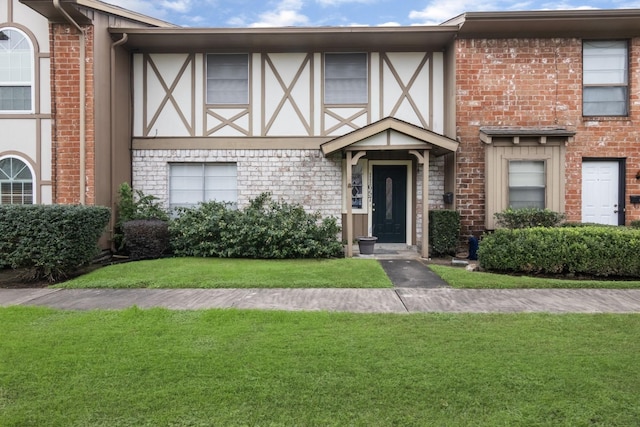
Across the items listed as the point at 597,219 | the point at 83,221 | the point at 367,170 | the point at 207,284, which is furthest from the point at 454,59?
the point at 83,221

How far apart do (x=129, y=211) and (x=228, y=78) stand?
14.2 feet

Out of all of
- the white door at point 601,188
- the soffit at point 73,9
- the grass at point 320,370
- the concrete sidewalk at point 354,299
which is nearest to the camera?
the grass at point 320,370

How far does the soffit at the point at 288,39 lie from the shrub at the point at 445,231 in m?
4.46

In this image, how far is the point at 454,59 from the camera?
1045cm

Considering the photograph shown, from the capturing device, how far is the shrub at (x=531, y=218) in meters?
9.34

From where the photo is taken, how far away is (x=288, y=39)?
1063cm

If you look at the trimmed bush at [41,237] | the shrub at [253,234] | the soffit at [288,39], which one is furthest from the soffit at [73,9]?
the shrub at [253,234]

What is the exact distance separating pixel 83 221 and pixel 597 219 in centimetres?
1179

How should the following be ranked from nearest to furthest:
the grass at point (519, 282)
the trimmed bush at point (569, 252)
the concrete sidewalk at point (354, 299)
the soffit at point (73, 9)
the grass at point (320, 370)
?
the grass at point (320, 370) < the concrete sidewalk at point (354, 299) < the grass at point (519, 282) < the trimmed bush at point (569, 252) < the soffit at point (73, 9)

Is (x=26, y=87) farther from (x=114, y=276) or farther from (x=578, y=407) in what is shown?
(x=578, y=407)

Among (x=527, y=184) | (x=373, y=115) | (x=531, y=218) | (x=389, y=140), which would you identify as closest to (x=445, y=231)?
(x=531, y=218)

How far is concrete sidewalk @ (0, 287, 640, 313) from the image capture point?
5.60 m

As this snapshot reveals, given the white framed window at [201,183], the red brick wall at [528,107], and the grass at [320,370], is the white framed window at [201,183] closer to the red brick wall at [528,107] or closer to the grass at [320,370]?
the red brick wall at [528,107]

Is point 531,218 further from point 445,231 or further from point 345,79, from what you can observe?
point 345,79
